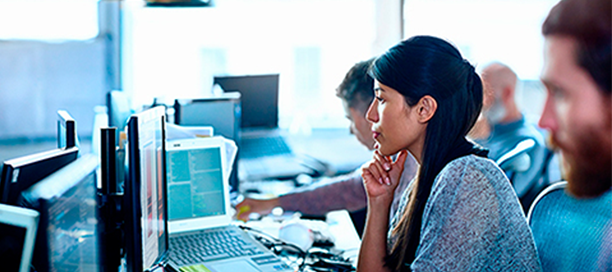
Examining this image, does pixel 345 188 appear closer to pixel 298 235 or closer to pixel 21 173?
pixel 298 235

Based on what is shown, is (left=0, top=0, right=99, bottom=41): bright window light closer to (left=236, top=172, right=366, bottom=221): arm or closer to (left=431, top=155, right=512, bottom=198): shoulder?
(left=236, top=172, right=366, bottom=221): arm

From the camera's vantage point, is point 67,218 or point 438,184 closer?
point 67,218

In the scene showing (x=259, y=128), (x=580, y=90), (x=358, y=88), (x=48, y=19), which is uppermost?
(x=48, y=19)

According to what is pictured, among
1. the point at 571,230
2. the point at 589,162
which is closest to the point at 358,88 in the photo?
the point at 571,230

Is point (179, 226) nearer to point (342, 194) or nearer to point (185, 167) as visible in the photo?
point (185, 167)

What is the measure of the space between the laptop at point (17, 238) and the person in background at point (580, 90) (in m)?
0.67

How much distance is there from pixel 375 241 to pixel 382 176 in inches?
7.3

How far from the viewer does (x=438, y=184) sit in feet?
3.63

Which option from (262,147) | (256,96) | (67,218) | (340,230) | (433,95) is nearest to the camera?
(67,218)

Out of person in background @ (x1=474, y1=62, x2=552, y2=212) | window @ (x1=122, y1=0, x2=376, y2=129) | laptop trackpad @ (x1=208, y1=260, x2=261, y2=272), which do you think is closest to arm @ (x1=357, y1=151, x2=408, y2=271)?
laptop trackpad @ (x1=208, y1=260, x2=261, y2=272)

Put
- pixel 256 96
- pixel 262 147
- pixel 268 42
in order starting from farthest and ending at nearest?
1. pixel 268 42
2. pixel 262 147
3. pixel 256 96

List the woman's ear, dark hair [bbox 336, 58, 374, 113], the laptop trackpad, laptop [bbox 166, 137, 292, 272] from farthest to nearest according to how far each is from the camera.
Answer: dark hair [bbox 336, 58, 374, 113]
laptop [bbox 166, 137, 292, 272]
the laptop trackpad
the woman's ear

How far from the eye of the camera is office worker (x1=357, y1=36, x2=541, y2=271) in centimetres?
105

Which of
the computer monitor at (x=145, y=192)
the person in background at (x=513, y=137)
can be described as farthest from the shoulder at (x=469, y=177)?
the person in background at (x=513, y=137)
